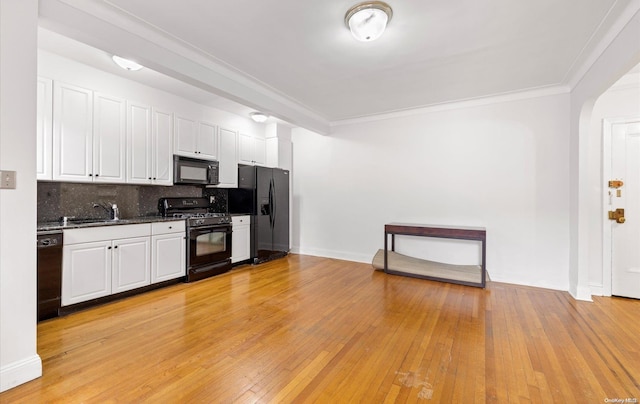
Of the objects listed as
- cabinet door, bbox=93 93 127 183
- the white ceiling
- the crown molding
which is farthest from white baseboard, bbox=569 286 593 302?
cabinet door, bbox=93 93 127 183

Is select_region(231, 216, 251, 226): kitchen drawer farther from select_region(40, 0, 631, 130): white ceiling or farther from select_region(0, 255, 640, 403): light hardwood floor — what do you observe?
select_region(40, 0, 631, 130): white ceiling

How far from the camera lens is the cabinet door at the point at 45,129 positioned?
2.72 m

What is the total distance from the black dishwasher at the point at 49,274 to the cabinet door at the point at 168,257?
0.88 m

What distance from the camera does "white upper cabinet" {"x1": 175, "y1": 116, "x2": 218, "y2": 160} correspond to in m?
4.02

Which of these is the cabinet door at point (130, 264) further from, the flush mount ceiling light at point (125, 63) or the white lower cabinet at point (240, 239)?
the flush mount ceiling light at point (125, 63)

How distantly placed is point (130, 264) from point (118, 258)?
0.49ft

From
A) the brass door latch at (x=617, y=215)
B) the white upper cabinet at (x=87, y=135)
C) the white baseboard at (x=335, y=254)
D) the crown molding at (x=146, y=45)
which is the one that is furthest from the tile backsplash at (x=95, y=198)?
the brass door latch at (x=617, y=215)

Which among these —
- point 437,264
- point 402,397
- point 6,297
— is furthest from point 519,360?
point 6,297

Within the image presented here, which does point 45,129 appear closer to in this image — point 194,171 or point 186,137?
point 186,137

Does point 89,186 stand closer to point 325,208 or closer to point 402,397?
point 325,208

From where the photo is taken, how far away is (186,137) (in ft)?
13.4

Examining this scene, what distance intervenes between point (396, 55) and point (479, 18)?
30.2 inches

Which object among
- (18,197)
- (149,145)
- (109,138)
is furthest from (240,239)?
(18,197)

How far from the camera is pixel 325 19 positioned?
87.1 inches
